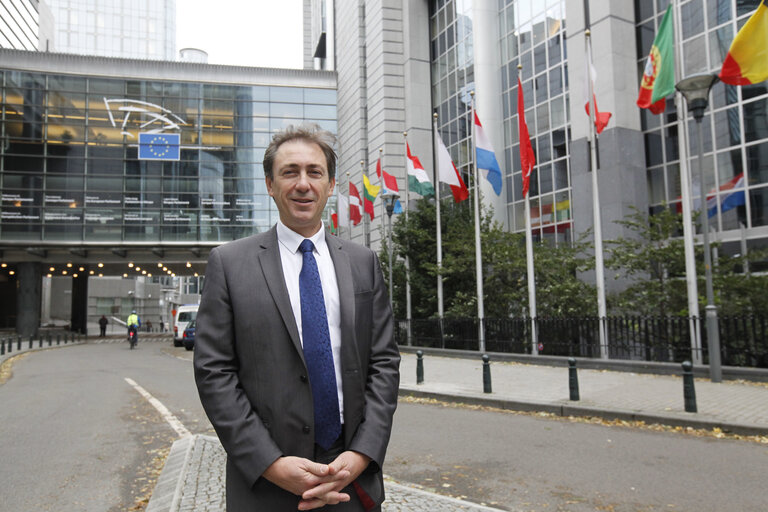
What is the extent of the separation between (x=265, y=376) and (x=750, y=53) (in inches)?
489

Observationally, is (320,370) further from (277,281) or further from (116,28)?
(116,28)

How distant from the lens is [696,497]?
16.4ft

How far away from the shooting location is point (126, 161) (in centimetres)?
4166

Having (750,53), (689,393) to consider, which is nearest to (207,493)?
(689,393)

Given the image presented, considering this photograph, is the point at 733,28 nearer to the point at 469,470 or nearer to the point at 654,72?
the point at 654,72

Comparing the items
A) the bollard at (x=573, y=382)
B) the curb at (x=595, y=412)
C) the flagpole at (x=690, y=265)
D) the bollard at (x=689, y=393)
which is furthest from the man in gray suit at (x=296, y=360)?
the flagpole at (x=690, y=265)

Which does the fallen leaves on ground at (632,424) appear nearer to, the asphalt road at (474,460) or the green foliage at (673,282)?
the asphalt road at (474,460)

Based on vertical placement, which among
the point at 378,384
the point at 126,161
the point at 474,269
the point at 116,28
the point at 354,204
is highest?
the point at 116,28

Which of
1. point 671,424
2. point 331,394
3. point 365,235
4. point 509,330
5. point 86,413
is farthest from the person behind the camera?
point 365,235

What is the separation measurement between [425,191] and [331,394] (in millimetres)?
19484

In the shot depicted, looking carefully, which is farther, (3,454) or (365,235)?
(365,235)

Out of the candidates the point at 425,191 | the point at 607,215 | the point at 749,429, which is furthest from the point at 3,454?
the point at 607,215

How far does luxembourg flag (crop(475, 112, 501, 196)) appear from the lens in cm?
1748

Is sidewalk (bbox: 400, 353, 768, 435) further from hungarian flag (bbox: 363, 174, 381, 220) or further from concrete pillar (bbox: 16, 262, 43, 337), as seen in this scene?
concrete pillar (bbox: 16, 262, 43, 337)
